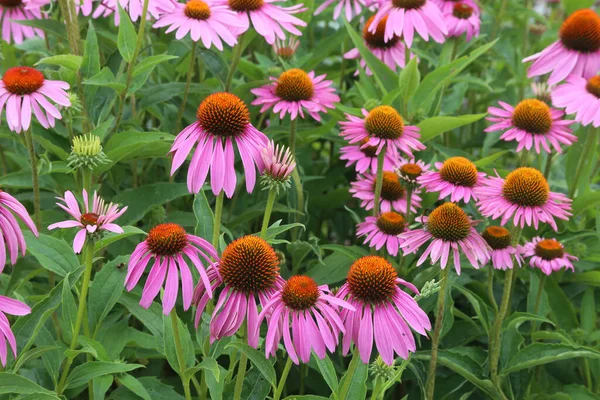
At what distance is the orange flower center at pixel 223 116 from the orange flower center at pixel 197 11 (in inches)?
22.0

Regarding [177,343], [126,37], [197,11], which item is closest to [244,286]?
[177,343]

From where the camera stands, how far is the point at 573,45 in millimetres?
1977

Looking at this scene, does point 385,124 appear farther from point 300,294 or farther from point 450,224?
point 300,294

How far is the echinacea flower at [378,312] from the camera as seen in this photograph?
3.43 feet

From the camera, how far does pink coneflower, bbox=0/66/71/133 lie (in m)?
1.40

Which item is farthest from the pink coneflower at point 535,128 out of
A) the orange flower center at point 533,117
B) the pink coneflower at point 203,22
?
the pink coneflower at point 203,22

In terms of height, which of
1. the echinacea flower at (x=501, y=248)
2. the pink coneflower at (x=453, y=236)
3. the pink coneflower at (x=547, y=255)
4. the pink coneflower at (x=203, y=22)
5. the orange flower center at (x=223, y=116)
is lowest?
the pink coneflower at (x=547, y=255)

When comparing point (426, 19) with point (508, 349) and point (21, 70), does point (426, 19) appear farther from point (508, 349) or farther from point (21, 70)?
point (21, 70)

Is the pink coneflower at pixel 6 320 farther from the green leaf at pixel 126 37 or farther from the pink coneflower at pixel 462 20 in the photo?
the pink coneflower at pixel 462 20

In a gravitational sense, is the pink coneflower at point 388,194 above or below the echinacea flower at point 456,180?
below

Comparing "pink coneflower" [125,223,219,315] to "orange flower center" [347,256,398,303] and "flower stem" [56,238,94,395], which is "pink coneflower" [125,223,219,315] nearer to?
"flower stem" [56,238,94,395]

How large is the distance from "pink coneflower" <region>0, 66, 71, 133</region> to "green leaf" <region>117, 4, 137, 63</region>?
167 millimetres

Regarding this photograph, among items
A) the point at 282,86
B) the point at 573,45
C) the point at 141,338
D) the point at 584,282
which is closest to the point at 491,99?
the point at 573,45

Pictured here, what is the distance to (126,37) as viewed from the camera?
1.56m
